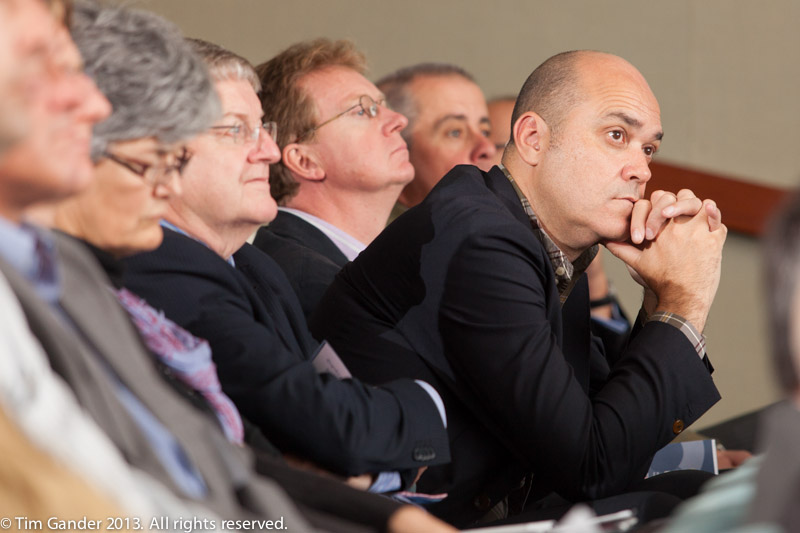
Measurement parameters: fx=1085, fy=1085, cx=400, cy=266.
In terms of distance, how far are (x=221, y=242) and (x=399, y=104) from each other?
1959 millimetres

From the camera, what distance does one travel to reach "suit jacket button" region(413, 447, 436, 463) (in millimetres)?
1771

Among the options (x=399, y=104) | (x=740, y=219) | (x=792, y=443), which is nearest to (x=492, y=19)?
(x=399, y=104)

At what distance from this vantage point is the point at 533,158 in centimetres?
237

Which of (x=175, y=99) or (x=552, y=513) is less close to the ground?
(x=175, y=99)

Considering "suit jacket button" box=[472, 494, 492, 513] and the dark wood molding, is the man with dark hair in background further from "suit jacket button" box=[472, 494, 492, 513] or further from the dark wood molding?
"suit jacket button" box=[472, 494, 492, 513]

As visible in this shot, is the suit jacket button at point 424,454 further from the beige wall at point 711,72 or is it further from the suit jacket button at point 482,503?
the beige wall at point 711,72

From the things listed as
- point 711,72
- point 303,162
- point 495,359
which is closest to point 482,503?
point 495,359

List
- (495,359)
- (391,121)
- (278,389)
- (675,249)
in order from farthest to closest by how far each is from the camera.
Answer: (391,121)
(675,249)
(495,359)
(278,389)

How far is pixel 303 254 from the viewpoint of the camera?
8.95 ft

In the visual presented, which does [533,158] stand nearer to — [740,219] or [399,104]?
[399,104]

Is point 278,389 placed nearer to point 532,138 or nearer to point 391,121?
point 532,138

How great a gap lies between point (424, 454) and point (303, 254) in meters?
1.05

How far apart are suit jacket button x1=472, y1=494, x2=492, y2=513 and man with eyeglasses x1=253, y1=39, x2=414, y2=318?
116 centimetres

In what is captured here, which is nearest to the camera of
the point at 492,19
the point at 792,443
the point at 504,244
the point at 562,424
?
the point at 792,443
